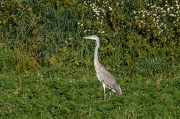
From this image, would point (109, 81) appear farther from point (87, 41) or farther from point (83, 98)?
point (87, 41)

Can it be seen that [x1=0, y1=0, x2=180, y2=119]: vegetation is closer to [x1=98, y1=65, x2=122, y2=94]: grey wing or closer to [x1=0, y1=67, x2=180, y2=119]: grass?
[x1=0, y1=67, x2=180, y2=119]: grass

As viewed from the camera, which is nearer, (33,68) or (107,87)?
(107,87)

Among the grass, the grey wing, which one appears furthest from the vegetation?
the grey wing

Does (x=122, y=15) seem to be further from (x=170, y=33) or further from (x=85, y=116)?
(x=85, y=116)

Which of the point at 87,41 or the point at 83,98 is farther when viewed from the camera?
the point at 87,41

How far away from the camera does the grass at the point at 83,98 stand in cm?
827

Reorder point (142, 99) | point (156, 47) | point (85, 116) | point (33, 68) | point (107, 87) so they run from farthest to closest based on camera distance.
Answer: point (156, 47)
point (33, 68)
point (107, 87)
point (142, 99)
point (85, 116)

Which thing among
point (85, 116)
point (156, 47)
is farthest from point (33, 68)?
point (85, 116)

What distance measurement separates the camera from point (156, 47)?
1232 centimetres

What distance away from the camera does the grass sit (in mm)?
8266

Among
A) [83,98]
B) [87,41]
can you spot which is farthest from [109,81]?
[87,41]

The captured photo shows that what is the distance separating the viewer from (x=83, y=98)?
29.7 feet

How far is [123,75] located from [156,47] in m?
1.18

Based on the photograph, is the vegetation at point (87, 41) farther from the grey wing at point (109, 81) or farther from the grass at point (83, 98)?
the grey wing at point (109, 81)
